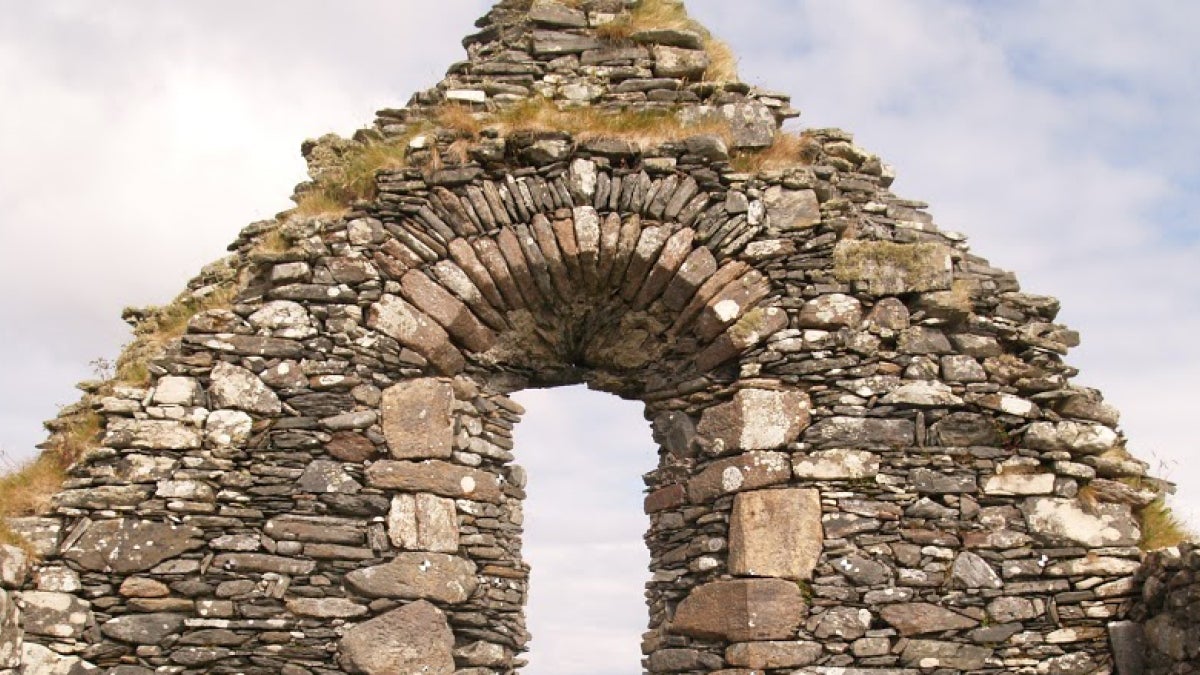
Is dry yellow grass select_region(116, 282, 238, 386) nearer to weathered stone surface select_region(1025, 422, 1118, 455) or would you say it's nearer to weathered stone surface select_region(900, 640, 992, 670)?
weathered stone surface select_region(900, 640, 992, 670)

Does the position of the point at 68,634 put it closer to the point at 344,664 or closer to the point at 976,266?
the point at 344,664

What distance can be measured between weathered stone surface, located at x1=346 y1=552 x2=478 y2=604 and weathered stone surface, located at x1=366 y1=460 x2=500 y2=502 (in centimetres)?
49

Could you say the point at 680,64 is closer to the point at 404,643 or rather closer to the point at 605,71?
the point at 605,71

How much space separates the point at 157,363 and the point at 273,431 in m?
1.02

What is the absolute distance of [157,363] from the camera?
830 centimetres

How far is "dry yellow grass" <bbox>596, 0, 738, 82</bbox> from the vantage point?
9.74 m

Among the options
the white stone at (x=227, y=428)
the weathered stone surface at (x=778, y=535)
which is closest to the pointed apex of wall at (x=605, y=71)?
the white stone at (x=227, y=428)

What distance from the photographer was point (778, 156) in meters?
9.14

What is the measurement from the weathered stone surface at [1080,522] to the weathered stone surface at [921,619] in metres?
0.86

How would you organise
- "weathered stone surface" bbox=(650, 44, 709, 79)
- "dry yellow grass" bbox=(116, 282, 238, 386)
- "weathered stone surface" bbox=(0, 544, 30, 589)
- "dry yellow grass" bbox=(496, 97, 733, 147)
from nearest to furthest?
1. "weathered stone surface" bbox=(0, 544, 30, 589)
2. "dry yellow grass" bbox=(116, 282, 238, 386)
3. "dry yellow grass" bbox=(496, 97, 733, 147)
4. "weathered stone surface" bbox=(650, 44, 709, 79)

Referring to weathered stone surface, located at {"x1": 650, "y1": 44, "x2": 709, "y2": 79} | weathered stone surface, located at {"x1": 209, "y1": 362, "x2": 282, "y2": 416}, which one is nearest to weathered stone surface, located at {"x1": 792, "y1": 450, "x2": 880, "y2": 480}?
weathered stone surface, located at {"x1": 650, "y1": 44, "x2": 709, "y2": 79}

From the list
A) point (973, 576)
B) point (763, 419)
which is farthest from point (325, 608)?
point (973, 576)

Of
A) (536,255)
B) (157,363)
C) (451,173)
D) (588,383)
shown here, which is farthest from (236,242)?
(588,383)

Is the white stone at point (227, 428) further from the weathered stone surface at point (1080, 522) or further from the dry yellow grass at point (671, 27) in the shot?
the weathered stone surface at point (1080, 522)
